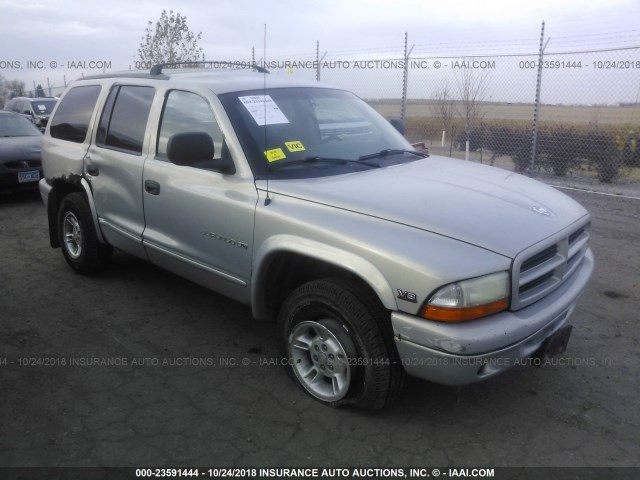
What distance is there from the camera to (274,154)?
3.59 meters

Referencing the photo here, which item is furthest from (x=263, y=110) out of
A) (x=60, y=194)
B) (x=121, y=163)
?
(x=60, y=194)

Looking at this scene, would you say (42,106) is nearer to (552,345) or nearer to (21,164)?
(21,164)

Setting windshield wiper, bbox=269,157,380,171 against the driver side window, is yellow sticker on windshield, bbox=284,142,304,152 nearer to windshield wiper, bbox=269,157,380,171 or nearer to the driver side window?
windshield wiper, bbox=269,157,380,171

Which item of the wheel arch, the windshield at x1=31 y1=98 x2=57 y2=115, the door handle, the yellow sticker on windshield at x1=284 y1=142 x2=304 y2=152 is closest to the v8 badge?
the yellow sticker on windshield at x1=284 y1=142 x2=304 y2=152

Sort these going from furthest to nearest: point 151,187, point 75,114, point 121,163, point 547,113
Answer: point 547,113 → point 75,114 → point 121,163 → point 151,187

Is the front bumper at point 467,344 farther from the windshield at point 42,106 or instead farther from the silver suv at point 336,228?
the windshield at point 42,106

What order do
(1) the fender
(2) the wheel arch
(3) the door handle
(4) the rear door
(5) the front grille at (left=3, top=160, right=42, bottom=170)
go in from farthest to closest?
1. (5) the front grille at (left=3, top=160, right=42, bottom=170)
2. (2) the wheel arch
3. (4) the rear door
4. (3) the door handle
5. (1) the fender

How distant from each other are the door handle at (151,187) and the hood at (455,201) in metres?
1.12

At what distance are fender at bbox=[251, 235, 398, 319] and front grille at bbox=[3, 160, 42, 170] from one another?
22.3ft

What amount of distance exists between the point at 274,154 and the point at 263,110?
1.26 feet

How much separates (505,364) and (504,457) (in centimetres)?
48

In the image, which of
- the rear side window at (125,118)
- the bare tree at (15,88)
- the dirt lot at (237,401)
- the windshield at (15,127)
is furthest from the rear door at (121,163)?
the bare tree at (15,88)

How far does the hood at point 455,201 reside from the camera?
9.41 feet

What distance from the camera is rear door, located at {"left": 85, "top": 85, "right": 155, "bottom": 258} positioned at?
171 inches
